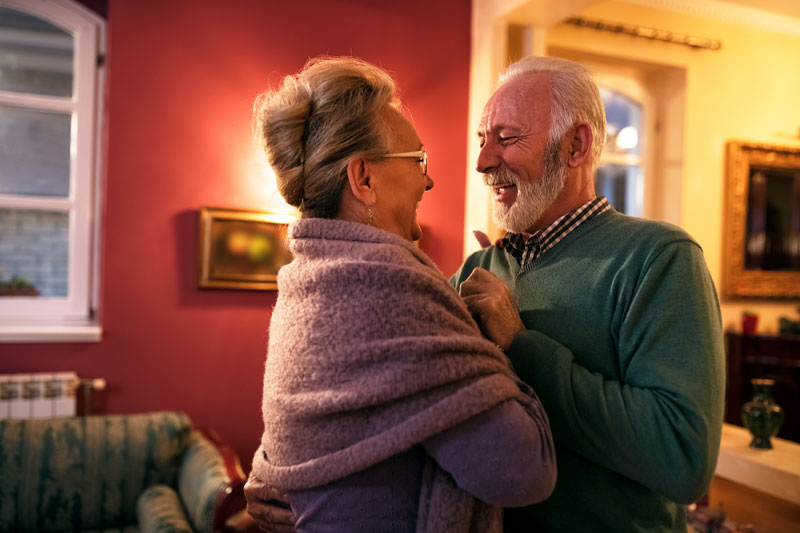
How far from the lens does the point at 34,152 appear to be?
131 inches

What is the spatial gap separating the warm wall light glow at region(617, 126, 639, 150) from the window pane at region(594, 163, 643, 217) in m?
0.16

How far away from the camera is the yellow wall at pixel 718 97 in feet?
14.9

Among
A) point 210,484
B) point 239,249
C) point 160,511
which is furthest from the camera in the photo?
point 239,249

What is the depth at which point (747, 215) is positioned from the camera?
488cm

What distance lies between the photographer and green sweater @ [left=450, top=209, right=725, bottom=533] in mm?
986

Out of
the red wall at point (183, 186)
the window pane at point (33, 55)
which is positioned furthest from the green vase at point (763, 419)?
the window pane at point (33, 55)

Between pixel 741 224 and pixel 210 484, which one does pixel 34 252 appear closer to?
Result: pixel 210 484

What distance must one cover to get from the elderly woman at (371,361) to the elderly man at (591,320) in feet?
0.57

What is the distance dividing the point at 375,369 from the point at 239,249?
2.77m

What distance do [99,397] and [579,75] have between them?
2939mm

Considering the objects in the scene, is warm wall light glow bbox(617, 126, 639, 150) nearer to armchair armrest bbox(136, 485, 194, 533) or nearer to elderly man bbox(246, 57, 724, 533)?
elderly man bbox(246, 57, 724, 533)

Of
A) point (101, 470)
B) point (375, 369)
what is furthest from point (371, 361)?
point (101, 470)

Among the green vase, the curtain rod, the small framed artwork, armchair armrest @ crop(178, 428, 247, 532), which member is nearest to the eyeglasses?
armchair armrest @ crop(178, 428, 247, 532)

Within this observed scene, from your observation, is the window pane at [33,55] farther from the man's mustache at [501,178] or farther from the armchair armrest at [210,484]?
the man's mustache at [501,178]
